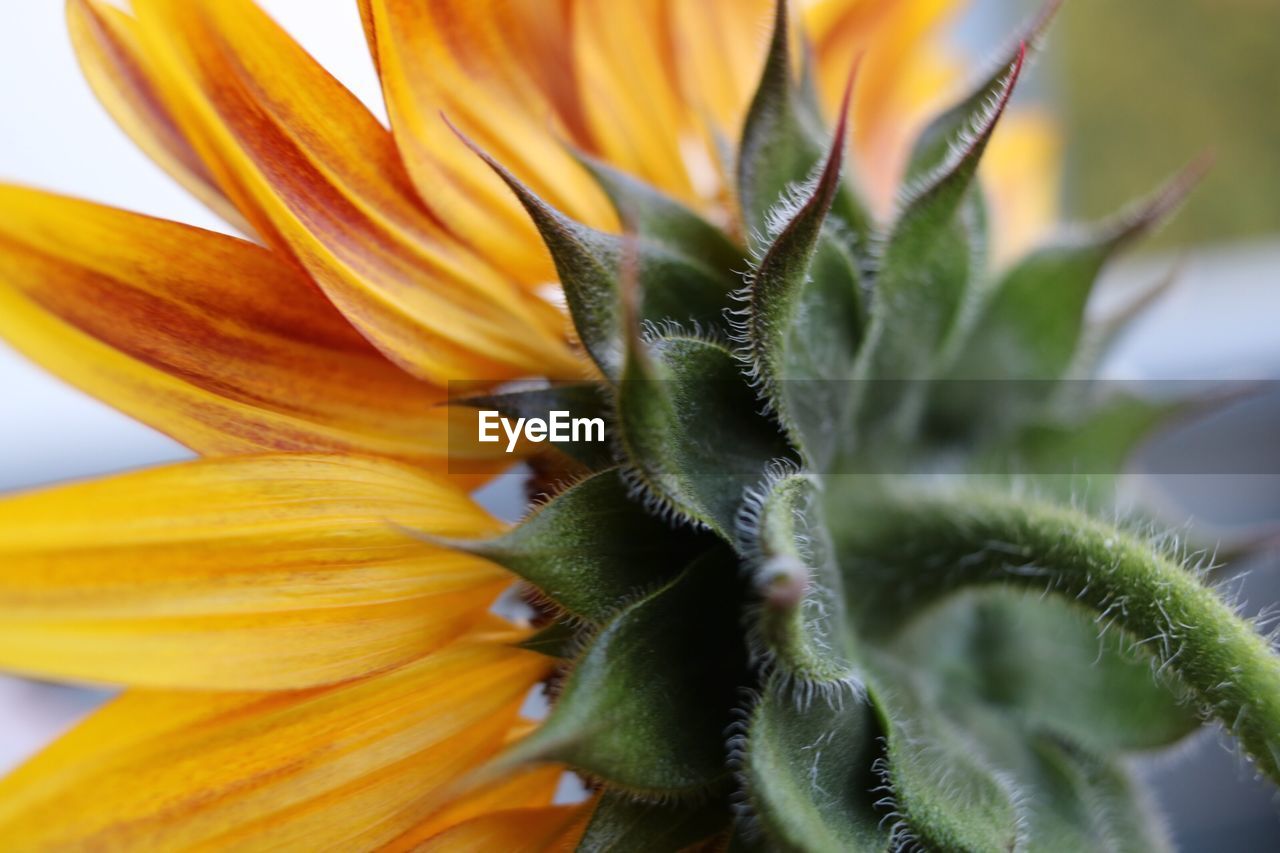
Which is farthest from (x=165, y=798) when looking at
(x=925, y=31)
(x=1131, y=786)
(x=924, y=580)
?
(x=925, y=31)

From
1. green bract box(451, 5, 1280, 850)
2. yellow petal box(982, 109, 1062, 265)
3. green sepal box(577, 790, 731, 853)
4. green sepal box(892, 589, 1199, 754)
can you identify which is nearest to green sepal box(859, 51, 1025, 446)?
green bract box(451, 5, 1280, 850)

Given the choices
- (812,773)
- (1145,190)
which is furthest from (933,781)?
(1145,190)

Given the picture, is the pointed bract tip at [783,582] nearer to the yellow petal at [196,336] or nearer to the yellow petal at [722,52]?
the yellow petal at [196,336]

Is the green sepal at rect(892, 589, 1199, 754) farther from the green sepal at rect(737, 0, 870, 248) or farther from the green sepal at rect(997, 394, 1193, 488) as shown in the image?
the green sepal at rect(737, 0, 870, 248)

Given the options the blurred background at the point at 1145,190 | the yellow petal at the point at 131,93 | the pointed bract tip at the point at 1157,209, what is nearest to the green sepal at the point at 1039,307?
the pointed bract tip at the point at 1157,209

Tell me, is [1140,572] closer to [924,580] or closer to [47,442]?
[924,580]

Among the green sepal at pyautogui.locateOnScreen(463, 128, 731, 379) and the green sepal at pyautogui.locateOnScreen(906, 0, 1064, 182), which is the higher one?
the green sepal at pyautogui.locateOnScreen(906, 0, 1064, 182)
